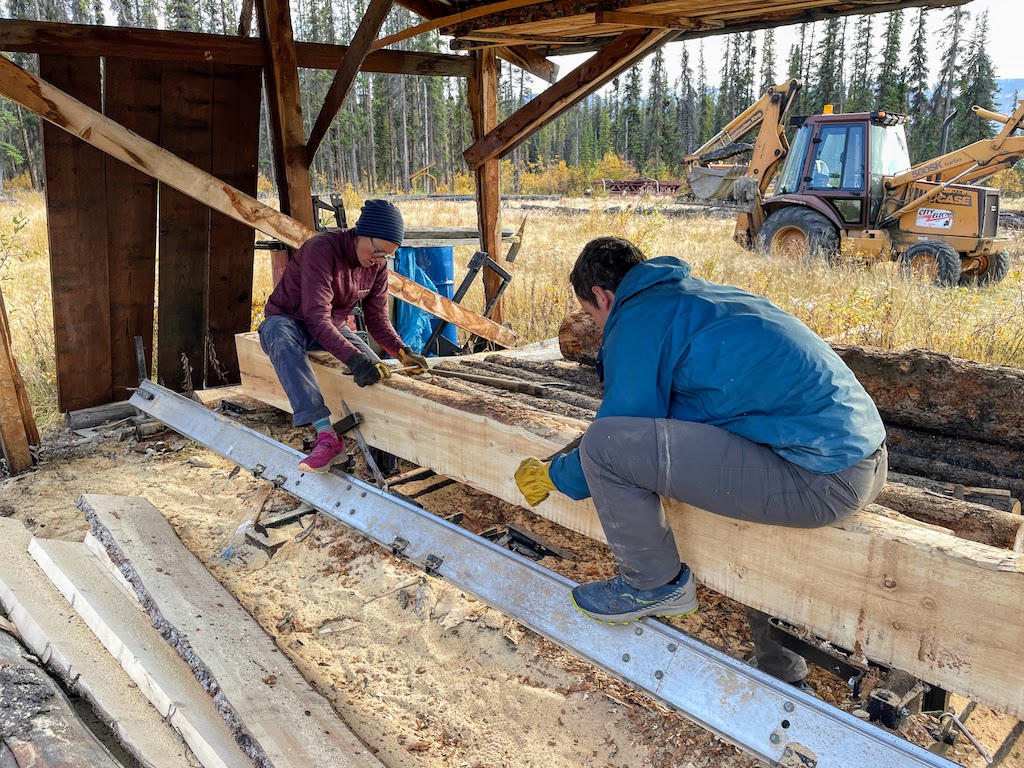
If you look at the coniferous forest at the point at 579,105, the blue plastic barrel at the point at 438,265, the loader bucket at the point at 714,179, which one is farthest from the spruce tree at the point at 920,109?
the blue plastic barrel at the point at 438,265

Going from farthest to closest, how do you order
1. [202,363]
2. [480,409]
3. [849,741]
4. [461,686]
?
[202,363] → [480,409] → [461,686] → [849,741]

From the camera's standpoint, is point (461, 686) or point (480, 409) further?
point (480, 409)

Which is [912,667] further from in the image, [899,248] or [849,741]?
[899,248]

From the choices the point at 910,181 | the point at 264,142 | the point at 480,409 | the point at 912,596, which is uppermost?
the point at 264,142

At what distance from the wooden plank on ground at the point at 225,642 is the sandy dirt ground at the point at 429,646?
Answer: 0.18m

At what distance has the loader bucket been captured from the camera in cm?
1638

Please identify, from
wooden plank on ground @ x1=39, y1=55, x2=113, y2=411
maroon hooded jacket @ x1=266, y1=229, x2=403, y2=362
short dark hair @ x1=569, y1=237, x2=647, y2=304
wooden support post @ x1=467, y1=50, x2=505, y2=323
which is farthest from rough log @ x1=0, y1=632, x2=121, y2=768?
wooden support post @ x1=467, y1=50, x2=505, y2=323

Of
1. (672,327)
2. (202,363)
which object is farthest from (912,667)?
(202,363)

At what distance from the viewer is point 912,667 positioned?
→ 2217 millimetres

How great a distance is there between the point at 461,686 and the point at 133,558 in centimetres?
175

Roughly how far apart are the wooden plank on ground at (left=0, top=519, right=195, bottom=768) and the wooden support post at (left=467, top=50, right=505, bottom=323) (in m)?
4.51

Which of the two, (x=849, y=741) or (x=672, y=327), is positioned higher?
(x=672, y=327)

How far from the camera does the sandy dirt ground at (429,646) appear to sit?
9.04 ft

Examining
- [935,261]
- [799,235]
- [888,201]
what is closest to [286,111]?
[935,261]
